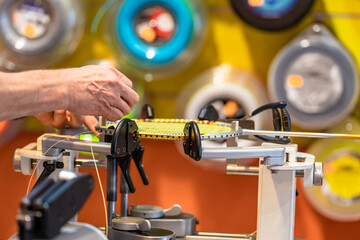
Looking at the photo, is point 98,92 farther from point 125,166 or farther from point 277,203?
point 277,203

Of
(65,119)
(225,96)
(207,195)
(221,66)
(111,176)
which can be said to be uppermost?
(221,66)

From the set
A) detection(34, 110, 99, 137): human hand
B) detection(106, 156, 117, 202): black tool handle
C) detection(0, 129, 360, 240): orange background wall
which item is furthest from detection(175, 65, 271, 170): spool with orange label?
detection(106, 156, 117, 202): black tool handle

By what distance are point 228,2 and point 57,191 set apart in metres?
1.80

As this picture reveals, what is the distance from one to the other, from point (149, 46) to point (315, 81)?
69cm

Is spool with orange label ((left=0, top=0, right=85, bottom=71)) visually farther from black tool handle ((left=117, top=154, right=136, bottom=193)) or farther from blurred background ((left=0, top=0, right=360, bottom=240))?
black tool handle ((left=117, top=154, right=136, bottom=193))

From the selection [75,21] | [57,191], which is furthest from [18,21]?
[57,191]

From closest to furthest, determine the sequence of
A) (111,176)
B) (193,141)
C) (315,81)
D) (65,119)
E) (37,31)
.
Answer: (193,141) → (111,176) → (65,119) → (315,81) → (37,31)

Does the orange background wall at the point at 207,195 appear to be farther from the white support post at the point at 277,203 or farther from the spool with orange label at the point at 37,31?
the white support post at the point at 277,203

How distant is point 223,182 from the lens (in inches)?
101

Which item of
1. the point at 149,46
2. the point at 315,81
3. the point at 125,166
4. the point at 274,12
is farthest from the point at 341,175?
the point at 125,166

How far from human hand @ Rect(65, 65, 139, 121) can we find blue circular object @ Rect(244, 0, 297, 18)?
3.80ft

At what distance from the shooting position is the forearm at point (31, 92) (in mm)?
1194

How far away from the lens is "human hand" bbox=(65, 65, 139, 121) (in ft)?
4.22

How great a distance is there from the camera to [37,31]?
8.13ft
